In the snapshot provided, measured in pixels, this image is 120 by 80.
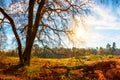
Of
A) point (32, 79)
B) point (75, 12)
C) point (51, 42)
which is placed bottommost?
point (32, 79)

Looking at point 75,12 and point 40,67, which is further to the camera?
point 75,12

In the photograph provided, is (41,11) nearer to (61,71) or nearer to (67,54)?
(67,54)

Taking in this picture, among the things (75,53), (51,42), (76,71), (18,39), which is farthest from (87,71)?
(18,39)

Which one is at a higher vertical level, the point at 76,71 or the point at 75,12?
the point at 75,12

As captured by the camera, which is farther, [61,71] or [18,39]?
[18,39]

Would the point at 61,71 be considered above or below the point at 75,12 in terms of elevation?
below

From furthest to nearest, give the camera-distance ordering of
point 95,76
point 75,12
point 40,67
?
point 75,12 → point 40,67 → point 95,76

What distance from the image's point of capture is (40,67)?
20297mm

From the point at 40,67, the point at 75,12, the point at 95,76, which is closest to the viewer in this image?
the point at 95,76

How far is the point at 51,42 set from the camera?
2211 centimetres

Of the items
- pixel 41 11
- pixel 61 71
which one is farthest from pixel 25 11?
pixel 61 71

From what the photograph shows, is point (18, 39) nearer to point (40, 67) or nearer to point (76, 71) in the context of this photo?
point (40, 67)

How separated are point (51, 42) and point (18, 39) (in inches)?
93.1

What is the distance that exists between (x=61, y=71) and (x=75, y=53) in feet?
8.58
